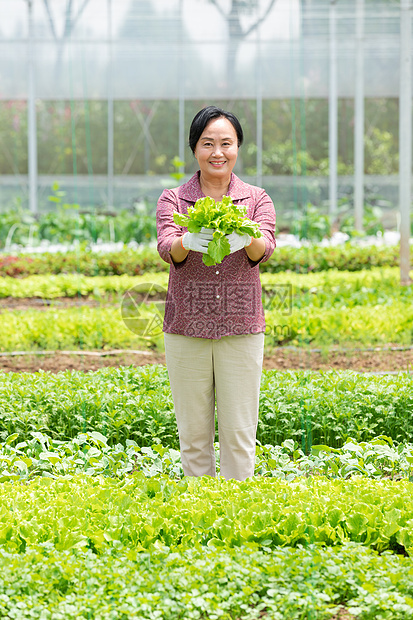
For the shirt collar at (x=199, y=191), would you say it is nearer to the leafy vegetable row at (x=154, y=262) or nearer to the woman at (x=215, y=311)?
the woman at (x=215, y=311)

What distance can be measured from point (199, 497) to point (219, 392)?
0.39m

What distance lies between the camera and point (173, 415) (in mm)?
3838

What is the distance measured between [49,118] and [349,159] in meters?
5.43

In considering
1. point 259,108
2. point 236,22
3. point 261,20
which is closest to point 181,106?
point 259,108

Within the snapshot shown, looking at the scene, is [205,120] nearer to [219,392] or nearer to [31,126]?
[219,392]

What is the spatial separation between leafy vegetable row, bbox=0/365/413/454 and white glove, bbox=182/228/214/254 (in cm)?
147

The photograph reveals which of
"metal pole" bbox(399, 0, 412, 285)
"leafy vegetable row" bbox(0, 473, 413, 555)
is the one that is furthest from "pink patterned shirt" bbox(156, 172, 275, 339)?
"metal pole" bbox(399, 0, 412, 285)

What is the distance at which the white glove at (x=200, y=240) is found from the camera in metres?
2.46

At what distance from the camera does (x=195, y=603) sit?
2.05m

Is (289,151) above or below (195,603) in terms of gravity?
above

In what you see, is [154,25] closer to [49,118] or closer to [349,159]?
[49,118]

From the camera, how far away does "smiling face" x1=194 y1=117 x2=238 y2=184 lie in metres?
2.65

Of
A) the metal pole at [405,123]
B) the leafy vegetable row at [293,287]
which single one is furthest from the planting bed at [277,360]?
the metal pole at [405,123]

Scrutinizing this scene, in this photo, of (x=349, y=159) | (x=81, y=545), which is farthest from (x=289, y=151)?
(x=81, y=545)
